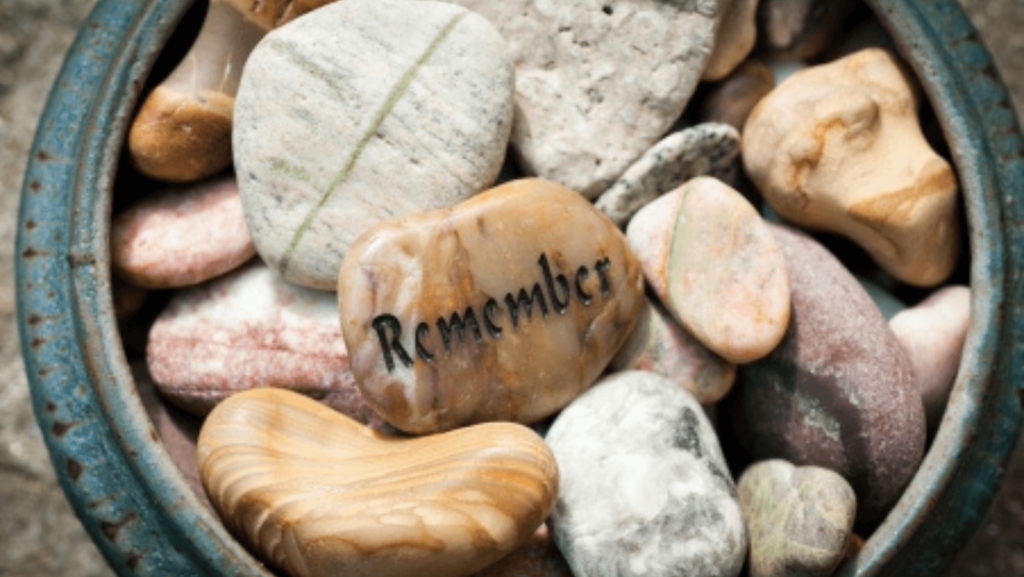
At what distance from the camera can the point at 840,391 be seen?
32.5 inches

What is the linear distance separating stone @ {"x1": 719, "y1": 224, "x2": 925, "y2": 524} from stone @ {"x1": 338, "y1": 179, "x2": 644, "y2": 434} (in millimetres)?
166

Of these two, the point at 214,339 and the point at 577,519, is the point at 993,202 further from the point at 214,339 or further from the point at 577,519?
the point at 214,339

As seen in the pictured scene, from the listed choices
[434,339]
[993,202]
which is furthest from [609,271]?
[993,202]

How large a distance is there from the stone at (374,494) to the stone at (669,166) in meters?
0.25

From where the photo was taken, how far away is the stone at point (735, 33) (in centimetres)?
88

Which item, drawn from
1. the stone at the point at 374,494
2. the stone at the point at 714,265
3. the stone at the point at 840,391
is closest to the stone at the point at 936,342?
the stone at the point at 840,391

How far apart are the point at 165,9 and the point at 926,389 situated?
0.77m

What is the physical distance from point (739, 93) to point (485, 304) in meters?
0.35

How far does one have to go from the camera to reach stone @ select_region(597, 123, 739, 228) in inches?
32.6

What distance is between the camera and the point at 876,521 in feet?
2.84

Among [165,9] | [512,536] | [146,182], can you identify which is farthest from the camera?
[146,182]

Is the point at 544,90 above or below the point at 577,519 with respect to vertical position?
above

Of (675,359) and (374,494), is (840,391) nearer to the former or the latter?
(675,359)

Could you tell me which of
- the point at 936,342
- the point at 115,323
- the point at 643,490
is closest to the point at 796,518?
the point at 643,490
